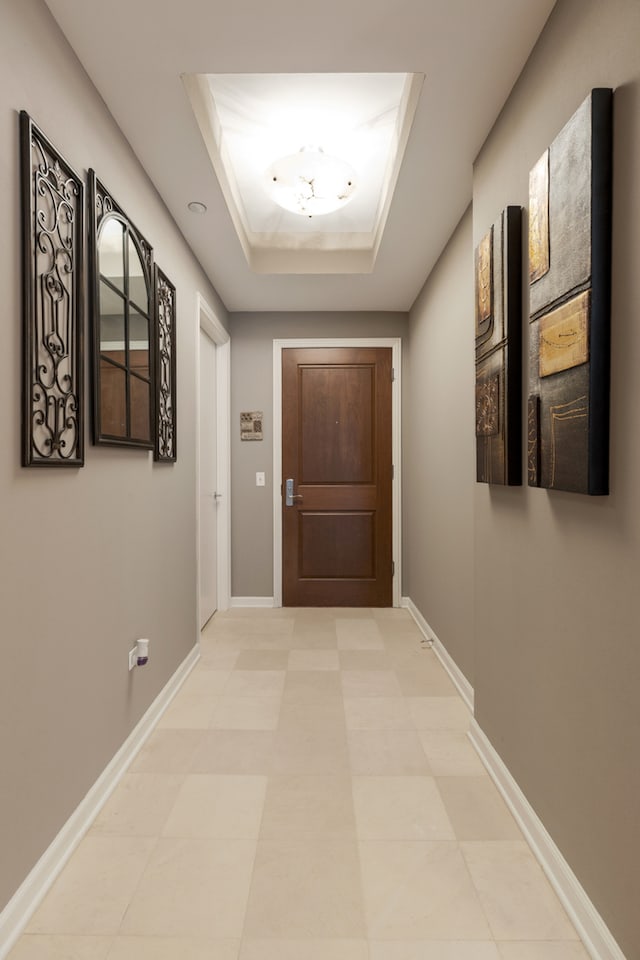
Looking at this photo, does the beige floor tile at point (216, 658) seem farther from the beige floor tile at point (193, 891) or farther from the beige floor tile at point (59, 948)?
the beige floor tile at point (59, 948)

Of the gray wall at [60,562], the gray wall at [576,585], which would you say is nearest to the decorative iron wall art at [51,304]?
the gray wall at [60,562]

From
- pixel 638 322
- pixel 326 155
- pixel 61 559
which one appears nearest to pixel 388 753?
pixel 61 559

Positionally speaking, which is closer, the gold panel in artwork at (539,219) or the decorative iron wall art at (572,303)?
the decorative iron wall art at (572,303)

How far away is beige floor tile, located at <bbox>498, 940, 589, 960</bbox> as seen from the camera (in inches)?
48.6

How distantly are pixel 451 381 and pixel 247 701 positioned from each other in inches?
78.1

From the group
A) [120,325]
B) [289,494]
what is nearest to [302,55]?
[120,325]

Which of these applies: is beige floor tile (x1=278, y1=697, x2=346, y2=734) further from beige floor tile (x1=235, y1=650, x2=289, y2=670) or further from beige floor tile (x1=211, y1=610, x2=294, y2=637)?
beige floor tile (x1=211, y1=610, x2=294, y2=637)

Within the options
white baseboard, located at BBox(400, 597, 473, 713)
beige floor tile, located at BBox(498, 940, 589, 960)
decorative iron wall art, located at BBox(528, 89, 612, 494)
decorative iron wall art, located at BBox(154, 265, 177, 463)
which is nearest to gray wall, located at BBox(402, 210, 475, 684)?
white baseboard, located at BBox(400, 597, 473, 713)

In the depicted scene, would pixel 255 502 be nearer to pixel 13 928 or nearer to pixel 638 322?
pixel 13 928

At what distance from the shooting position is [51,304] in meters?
1.49

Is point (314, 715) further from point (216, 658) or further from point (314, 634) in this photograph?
point (314, 634)

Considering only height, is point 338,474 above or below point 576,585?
above

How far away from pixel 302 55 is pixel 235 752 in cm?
244

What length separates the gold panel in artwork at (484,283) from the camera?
1.89 metres
